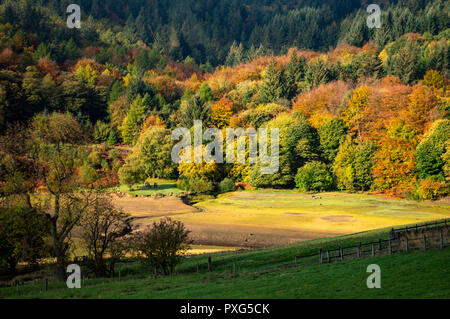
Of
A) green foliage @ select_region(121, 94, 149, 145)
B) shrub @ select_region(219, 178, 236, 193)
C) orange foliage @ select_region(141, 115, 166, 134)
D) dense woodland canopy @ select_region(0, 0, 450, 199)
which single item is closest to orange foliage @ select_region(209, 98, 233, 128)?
dense woodland canopy @ select_region(0, 0, 450, 199)

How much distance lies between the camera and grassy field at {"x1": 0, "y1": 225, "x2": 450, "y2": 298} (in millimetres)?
17703

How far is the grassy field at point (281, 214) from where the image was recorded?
161 feet

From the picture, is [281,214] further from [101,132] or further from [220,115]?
[101,132]

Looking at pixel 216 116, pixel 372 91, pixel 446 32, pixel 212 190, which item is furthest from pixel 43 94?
pixel 446 32

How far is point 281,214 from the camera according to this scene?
207ft

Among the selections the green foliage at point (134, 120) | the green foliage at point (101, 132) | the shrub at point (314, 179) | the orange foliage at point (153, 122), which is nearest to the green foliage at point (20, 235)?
the shrub at point (314, 179)

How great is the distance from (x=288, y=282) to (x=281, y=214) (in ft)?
139

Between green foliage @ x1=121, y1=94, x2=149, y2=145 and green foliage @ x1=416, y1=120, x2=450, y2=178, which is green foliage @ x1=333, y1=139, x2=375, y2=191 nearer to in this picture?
green foliage @ x1=416, y1=120, x2=450, y2=178

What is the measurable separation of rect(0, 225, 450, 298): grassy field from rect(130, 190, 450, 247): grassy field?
1767cm

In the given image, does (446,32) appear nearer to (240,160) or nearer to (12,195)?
(240,160)

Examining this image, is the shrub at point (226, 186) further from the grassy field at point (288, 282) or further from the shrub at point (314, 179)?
the grassy field at point (288, 282)

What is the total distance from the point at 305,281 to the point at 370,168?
215ft

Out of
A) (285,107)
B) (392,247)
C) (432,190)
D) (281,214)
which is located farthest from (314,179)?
(392,247)

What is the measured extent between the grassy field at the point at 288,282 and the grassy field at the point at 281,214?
17.7m
